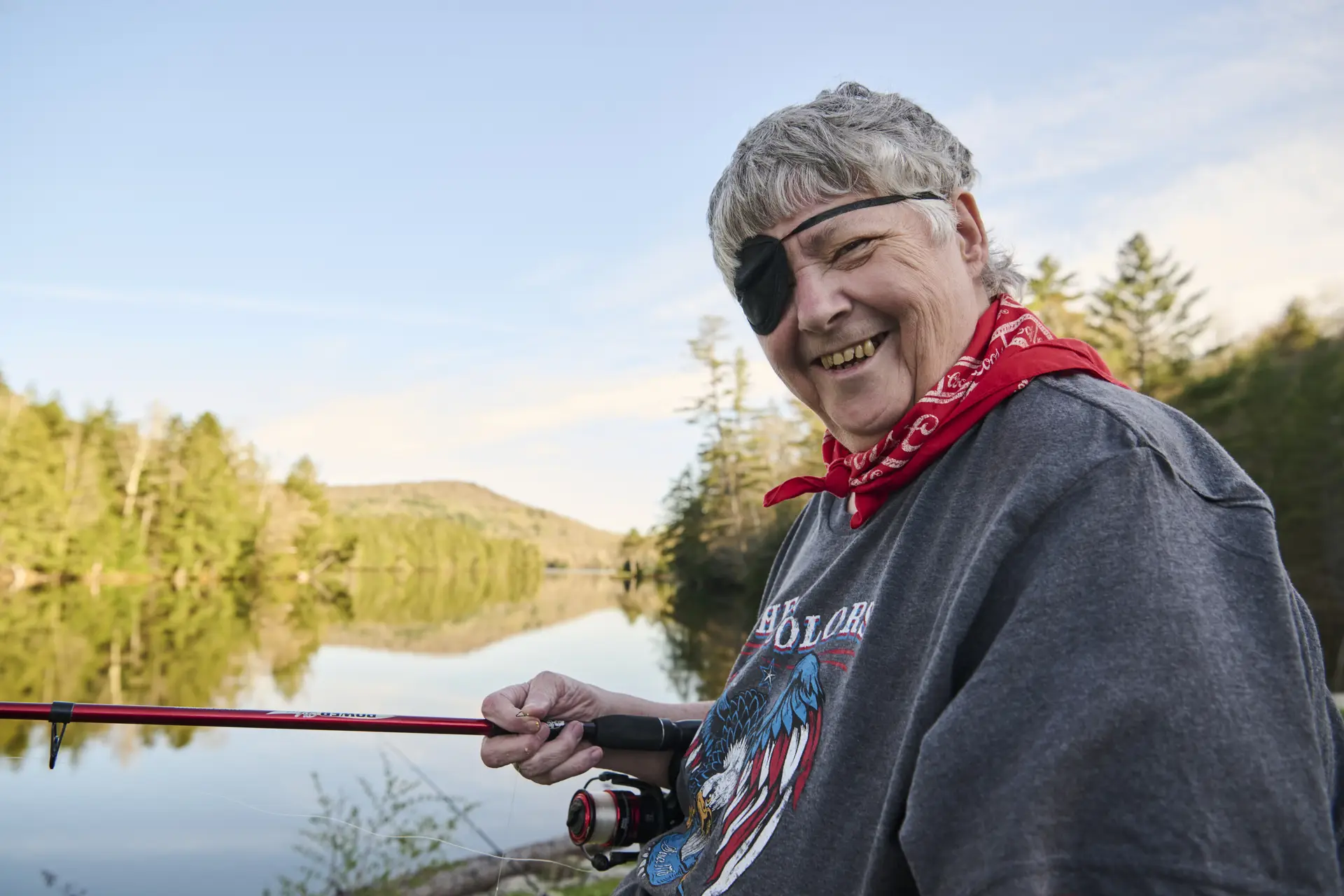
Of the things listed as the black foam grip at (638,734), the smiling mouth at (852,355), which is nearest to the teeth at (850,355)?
the smiling mouth at (852,355)

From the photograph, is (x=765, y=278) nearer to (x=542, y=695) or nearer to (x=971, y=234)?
(x=971, y=234)

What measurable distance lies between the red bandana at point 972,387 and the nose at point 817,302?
0.23m

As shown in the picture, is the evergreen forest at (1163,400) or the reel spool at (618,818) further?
the evergreen forest at (1163,400)

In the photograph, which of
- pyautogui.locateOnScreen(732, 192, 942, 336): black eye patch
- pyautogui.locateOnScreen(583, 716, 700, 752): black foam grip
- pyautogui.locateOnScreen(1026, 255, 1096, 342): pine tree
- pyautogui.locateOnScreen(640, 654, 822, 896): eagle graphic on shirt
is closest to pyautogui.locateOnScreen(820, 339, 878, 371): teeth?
pyautogui.locateOnScreen(732, 192, 942, 336): black eye patch

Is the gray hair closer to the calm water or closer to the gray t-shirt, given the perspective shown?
the gray t-shirt

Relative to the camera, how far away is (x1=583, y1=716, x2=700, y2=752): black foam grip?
2.32m

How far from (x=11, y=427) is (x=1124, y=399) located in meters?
50.0

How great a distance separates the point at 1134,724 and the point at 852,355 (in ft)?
2.85

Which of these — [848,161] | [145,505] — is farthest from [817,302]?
[145,505]

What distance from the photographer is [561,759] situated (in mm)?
2301

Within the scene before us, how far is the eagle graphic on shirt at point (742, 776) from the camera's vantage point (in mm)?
1481

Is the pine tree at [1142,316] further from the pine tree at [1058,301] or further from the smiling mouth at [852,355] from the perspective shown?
the smiling mouth at [852,355]

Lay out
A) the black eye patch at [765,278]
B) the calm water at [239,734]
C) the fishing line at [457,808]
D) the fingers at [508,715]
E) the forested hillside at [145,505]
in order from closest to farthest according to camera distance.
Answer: the black eye patch at [765,278], the fingers at [508,715], the fishing line at [457,808], the calm water at [239,734], the forested hillside at [145,505]

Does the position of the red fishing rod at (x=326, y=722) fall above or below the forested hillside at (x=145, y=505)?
below
